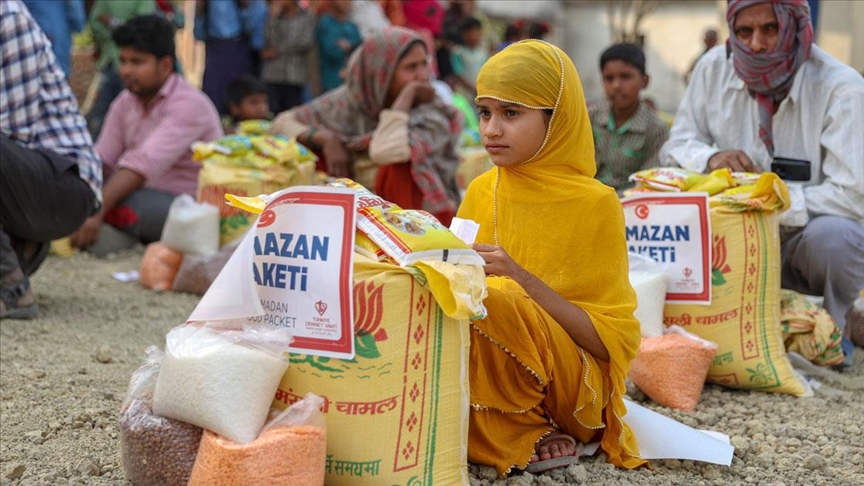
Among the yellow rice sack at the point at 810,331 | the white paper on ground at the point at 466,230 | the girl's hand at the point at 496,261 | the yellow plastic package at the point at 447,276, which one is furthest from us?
the yellow rice sack at the point at 810,331

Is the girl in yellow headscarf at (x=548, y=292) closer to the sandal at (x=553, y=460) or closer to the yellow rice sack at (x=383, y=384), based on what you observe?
the sandal at (x=553, y=460)

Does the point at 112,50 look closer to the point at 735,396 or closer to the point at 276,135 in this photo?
the point at 276,135

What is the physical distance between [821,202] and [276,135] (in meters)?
2.89

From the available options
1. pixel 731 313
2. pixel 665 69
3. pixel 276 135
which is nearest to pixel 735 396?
pixel 731 313

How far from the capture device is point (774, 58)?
160 inches

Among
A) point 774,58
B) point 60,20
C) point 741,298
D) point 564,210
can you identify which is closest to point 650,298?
point 741,298

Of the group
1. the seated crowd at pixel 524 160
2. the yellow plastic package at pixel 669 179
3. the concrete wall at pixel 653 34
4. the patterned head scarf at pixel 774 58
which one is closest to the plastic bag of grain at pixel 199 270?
the seated crowd at pixel 524 160

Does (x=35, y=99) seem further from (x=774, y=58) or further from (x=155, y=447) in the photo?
(x=774, y=58)

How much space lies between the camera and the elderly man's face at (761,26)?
159 inches

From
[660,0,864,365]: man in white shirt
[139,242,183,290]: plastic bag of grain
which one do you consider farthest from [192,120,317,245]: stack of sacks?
[660,0,864,365]: man in white shirt

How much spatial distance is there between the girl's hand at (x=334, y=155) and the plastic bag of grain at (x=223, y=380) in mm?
3259

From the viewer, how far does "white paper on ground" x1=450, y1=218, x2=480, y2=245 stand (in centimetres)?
258

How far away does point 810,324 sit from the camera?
13.0ft

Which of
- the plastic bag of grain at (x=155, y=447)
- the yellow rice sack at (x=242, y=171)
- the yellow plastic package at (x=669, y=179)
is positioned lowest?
the plastic bag of grain at (x=155, y=447)
